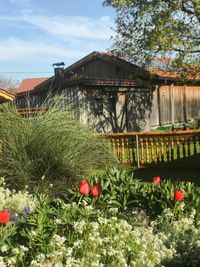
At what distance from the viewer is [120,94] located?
2395cm

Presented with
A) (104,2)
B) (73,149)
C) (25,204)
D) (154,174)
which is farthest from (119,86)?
(25,204)

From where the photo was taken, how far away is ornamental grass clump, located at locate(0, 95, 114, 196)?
818cm

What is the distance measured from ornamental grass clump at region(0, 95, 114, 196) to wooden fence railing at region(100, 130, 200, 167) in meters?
4.38

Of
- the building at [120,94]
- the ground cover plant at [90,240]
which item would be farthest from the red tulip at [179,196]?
the building at [120,94]

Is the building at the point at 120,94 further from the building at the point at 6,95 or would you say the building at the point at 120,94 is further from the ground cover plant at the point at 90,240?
the ground cover plant at the point at 90,240

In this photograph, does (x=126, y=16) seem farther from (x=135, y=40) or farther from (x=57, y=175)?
(x=57, y=175)

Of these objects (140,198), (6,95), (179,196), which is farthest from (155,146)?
(179,196)

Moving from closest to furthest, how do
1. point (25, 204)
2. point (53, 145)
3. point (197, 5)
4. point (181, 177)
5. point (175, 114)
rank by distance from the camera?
1. point (25, 204)
2. point (53, 145)
3. point (181, 177)
4. point (197, 5)
5. point (175, 114)

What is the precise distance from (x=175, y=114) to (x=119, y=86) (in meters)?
5.98

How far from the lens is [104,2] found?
23203 mm

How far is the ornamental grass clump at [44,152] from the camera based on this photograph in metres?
8.18

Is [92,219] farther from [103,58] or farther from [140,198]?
[103,58]

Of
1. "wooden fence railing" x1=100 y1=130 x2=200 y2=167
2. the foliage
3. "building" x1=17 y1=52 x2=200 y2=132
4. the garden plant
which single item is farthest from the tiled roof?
the foliage

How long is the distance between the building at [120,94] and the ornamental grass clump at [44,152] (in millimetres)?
11105
